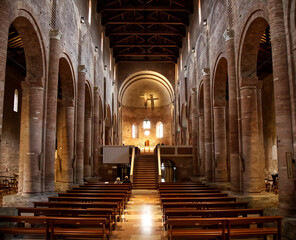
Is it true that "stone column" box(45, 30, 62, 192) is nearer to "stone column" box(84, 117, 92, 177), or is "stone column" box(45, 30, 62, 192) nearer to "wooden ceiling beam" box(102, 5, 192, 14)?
"stone column" box(84, 117, 92, 177)

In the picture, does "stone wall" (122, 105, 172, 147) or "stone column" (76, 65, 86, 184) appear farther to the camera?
"stone wall" (122, 105, 172, 147)

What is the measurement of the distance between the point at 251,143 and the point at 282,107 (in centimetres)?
430

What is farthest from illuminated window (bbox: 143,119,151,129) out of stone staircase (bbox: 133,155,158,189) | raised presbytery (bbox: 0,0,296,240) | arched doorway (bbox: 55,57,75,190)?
arched doorway (bbox: 55,57,75,190)

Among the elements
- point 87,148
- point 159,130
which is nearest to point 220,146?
point 87,148

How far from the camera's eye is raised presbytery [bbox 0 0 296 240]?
27.8ft

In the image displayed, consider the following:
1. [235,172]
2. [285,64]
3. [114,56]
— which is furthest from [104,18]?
[285,64]

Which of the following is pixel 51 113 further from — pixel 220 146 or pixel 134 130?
pixel 134 130

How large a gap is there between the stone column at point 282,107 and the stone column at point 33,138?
31.2 feet

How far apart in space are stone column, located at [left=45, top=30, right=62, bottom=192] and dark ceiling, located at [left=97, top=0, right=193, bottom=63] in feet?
46.6

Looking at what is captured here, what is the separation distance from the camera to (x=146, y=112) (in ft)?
154

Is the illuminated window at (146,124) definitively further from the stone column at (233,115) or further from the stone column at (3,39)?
the stone column at (3,39)

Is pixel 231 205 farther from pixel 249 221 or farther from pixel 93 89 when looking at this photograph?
pixel 93 89

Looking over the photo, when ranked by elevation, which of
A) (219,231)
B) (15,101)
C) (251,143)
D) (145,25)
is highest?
(145,25)

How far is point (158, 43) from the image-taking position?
37625 millimetres
